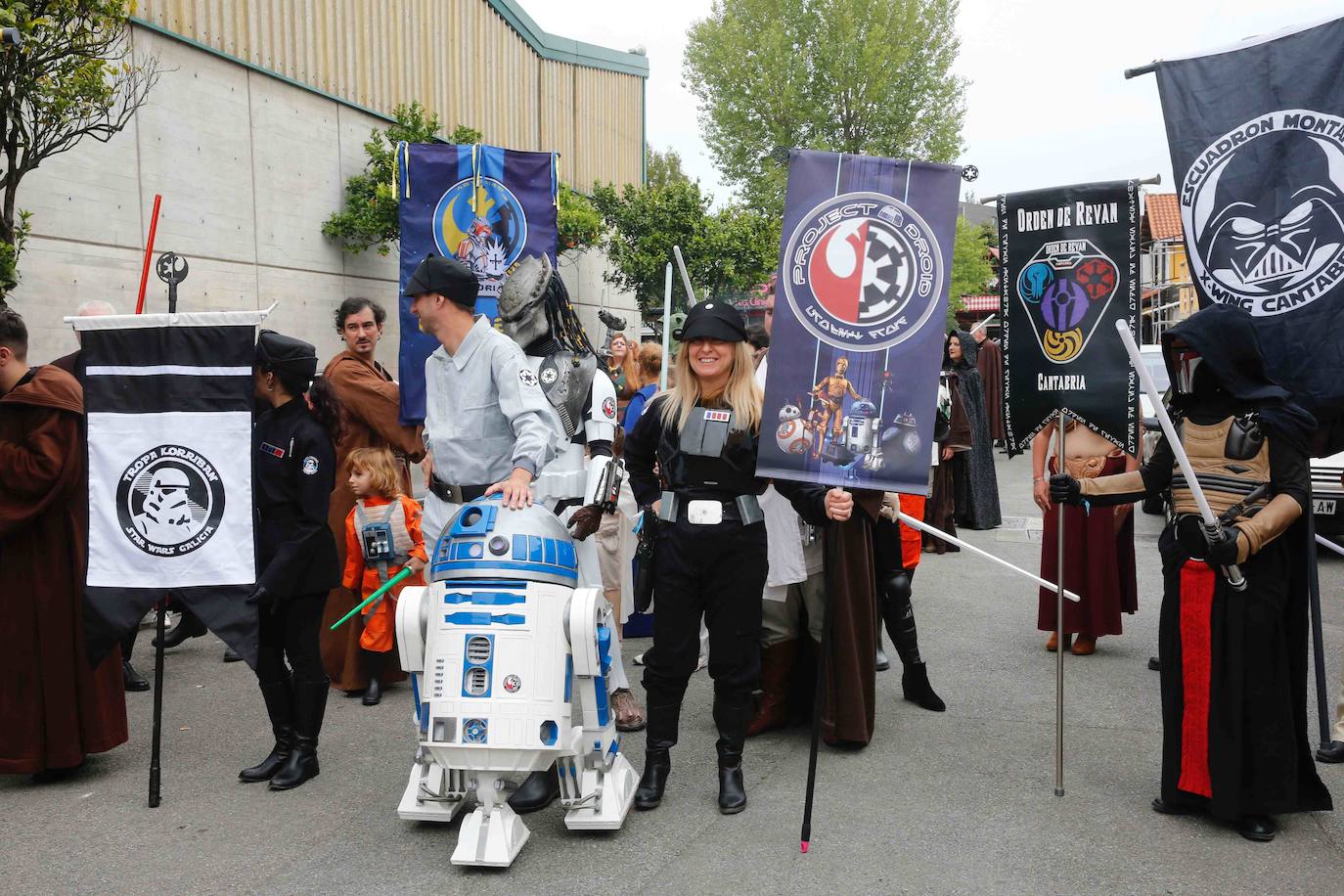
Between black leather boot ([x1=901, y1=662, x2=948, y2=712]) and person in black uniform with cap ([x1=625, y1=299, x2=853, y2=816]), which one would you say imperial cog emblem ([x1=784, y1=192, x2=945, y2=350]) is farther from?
black leather boot ([x1=901, y1=662, x2=948, y2=712])

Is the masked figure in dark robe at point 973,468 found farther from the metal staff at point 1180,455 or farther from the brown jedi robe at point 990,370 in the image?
the metal staff at point 1180,455

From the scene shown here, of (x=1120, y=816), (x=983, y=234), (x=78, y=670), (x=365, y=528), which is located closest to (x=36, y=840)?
(x=78, y=670)

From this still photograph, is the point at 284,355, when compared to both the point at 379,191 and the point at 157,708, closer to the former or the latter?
the point at 157,708

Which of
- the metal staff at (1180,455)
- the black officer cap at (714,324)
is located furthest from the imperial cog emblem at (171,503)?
the metal staff at (1180,455)

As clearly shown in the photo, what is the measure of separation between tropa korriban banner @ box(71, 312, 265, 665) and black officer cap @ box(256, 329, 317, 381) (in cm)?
22

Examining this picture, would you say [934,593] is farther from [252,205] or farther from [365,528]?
[252,205]

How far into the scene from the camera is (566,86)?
21.8 metres

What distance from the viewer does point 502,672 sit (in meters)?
3.61

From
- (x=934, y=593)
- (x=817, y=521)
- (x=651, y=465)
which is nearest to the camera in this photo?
(x=817, y=521)

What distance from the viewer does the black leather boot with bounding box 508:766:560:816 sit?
4105 millimetres

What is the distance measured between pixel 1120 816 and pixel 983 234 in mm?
38763

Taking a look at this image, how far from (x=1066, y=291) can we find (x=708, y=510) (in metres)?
1.81

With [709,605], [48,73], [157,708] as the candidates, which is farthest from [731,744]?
[48,73]

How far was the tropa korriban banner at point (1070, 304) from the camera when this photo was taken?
4398mm
